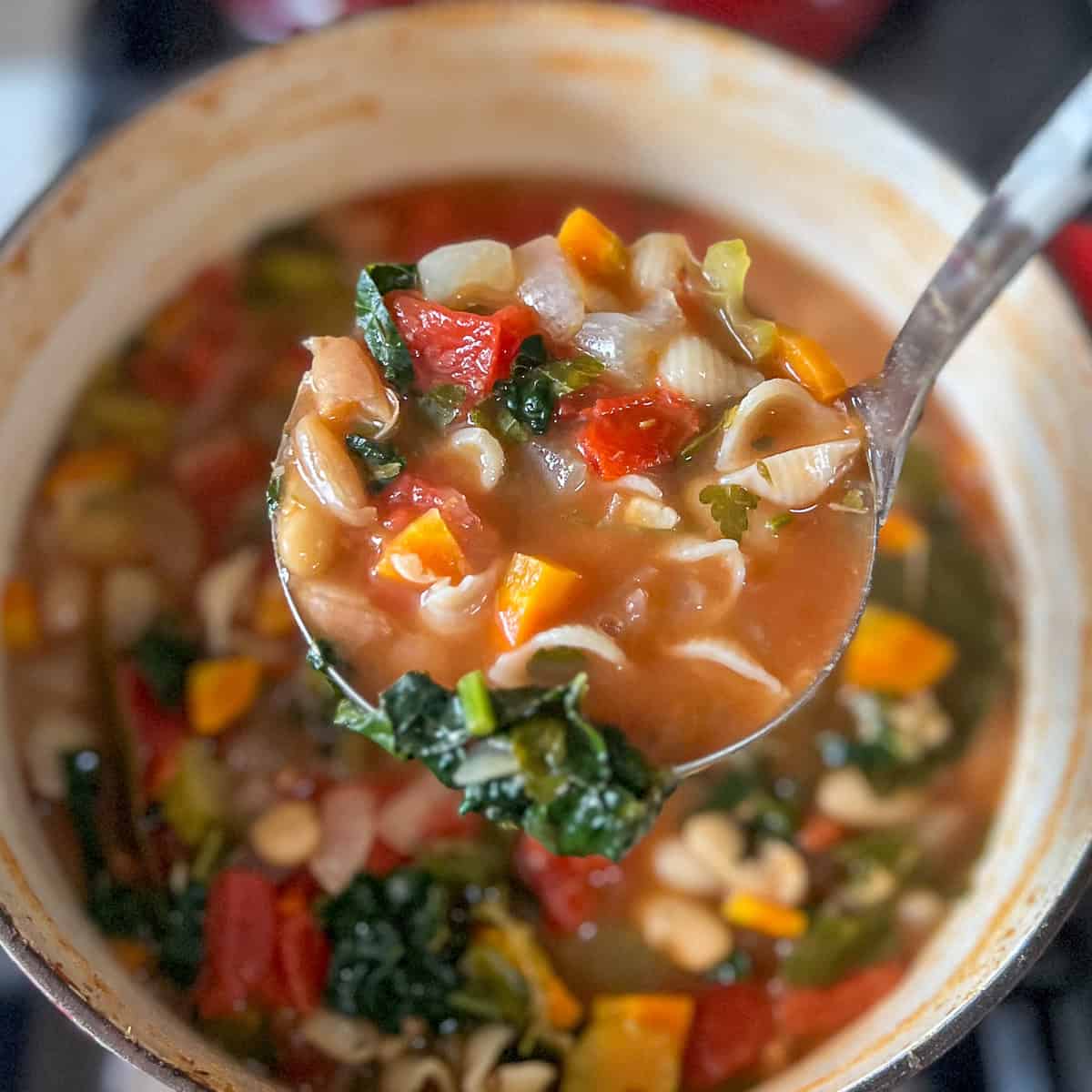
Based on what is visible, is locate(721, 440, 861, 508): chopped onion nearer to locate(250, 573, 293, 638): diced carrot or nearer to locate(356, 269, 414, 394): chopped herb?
locate(356, 269, 414, 394): chopped herb

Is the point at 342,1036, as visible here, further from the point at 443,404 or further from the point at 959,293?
the point at 959,293

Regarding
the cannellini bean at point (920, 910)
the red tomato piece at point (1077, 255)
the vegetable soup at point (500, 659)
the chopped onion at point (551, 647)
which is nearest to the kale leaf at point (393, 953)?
the vegetable soup at point (500, 659)

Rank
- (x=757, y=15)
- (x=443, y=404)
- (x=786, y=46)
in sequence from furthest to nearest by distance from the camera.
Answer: (x=757, y=15) < (x=786, y=46) < (x=443, y=404)

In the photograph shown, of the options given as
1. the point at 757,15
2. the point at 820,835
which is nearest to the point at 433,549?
the point at 820,835

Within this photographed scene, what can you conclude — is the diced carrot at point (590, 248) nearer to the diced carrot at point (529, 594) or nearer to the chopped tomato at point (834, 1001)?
the diced carrot at point (529, 594)

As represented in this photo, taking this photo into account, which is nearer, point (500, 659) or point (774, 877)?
point (500, 659)

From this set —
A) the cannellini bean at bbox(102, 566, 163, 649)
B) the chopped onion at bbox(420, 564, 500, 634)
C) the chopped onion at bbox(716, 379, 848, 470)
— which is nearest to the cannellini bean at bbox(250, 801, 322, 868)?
the cannellini bean at bbox(102, 566, 163, 649)

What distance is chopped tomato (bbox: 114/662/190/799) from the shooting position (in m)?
2.44

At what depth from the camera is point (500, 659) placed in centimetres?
176

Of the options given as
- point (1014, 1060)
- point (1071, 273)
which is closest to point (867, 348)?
point (1071, 273)

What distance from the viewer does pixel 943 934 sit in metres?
2.35

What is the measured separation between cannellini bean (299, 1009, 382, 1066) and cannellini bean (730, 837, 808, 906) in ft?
2.51

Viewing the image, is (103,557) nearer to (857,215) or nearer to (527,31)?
(527,31)

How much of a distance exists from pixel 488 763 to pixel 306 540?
0.42m
